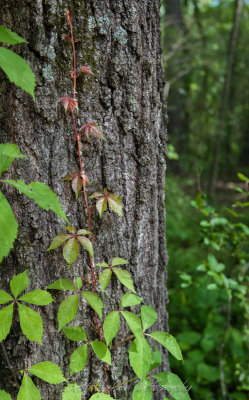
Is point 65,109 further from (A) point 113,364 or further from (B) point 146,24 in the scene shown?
(A) point 113,364

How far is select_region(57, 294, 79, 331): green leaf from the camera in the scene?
3.59ft

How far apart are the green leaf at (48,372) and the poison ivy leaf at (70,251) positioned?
0.37m

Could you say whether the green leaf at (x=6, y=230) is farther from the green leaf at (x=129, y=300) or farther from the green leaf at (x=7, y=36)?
the green leaf at (x=129, y=300)

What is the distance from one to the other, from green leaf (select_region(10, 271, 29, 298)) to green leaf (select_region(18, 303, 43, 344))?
6cm

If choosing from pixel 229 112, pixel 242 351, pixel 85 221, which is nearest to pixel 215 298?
pixel 242 351

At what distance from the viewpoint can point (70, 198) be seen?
3.83 ft

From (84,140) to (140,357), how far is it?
2.66ft

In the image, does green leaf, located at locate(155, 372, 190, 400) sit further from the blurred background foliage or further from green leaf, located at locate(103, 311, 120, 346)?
the blurred background foliage

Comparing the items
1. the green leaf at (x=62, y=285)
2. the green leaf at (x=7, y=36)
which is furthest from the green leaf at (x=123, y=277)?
the green leaf at (x=7, y=36)

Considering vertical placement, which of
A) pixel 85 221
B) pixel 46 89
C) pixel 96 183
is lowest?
pixel 85 221

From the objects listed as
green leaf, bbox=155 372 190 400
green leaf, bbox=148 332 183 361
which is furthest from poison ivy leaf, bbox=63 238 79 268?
green leaf, bbox=155 372 190 400

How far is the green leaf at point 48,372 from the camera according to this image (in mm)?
1061

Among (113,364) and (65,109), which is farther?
(113,364)

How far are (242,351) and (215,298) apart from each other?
0.45m
